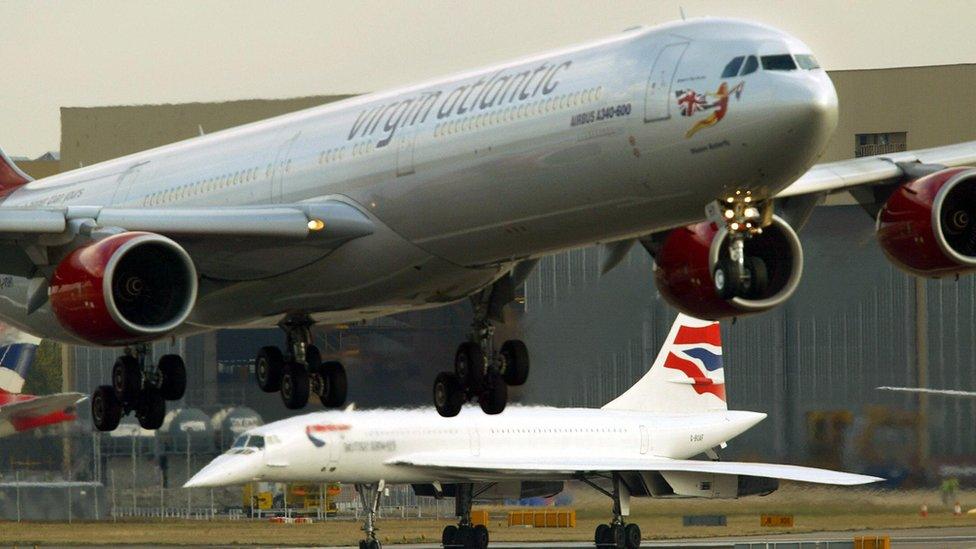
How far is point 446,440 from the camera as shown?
54.4 meters

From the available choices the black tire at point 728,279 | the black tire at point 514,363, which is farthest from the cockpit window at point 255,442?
the black tire at point 728,279

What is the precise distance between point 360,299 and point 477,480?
25.7m

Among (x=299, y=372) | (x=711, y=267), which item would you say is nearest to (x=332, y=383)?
(x=299, y=372)

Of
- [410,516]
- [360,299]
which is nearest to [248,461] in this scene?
[410,516]

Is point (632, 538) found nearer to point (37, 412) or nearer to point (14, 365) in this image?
point (37, 412)

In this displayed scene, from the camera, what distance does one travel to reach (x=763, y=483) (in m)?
51.5

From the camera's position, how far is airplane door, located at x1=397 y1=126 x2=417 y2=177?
27.9 m

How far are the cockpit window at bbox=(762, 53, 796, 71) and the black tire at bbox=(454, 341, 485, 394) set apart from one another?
33.1 feet

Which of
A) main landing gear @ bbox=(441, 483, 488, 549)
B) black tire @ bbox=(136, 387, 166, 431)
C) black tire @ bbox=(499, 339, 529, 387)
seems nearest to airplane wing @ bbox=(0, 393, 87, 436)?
main landing gear @ bbox=(441, 483, 488, 549)

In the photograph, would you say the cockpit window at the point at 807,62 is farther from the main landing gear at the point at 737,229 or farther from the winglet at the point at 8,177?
the winglet at the point at 8,177

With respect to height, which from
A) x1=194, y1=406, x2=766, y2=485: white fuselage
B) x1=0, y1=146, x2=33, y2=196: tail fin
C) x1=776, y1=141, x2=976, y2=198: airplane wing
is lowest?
x1=194, y1=406, x2=766, y2=485: white fuselage

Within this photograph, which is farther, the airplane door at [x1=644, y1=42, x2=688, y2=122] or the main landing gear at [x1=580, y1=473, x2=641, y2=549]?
the main landing gear at [x1=580, y1=473, x2=641, y2=549]

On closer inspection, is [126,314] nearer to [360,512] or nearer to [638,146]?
[638,146]

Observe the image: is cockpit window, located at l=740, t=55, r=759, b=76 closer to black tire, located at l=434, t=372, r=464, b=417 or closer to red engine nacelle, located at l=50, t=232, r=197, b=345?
red engine nacelle, located at l=50, t=232, r=197, b=345
